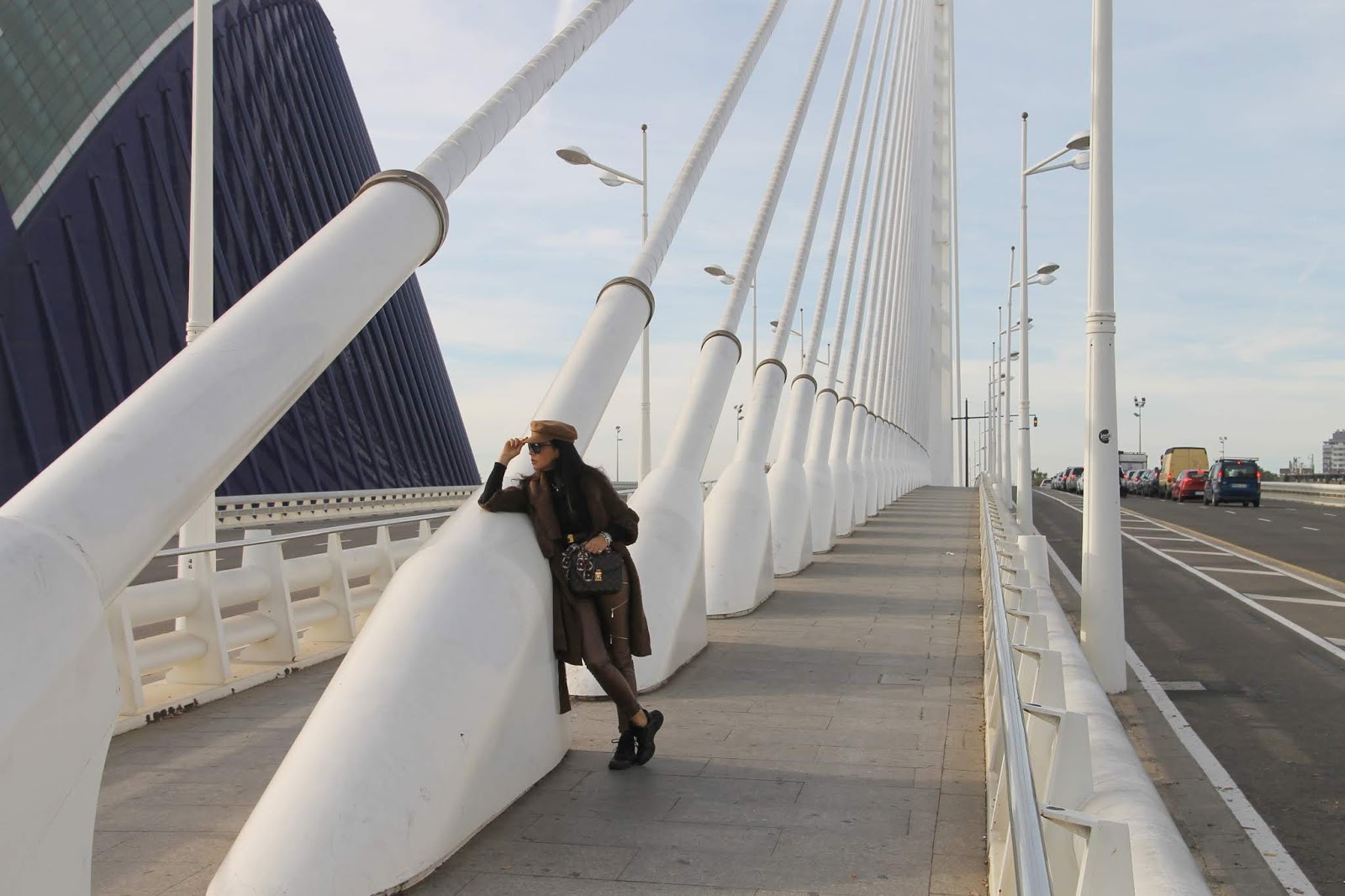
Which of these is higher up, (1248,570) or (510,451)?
(510,451)

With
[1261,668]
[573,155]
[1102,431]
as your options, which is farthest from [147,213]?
[1261,668]

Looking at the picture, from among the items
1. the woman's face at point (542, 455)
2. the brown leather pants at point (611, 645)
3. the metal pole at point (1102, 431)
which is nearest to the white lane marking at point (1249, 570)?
the metal pole at point (1102, 431)

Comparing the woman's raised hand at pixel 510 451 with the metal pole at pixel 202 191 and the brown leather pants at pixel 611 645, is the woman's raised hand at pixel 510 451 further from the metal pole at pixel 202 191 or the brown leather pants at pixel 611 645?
the metal pole at pixel 202 191

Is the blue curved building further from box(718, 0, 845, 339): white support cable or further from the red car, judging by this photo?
the red car

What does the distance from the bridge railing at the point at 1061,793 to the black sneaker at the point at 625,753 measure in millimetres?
1615

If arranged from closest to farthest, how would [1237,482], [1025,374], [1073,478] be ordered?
[1025,374]
[1237,482]
[1073,478]

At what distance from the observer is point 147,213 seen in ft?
107

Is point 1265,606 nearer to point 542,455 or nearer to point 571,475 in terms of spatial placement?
point 571,475

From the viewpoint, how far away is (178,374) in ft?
13.3

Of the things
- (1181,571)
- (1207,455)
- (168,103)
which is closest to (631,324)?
(1181,571)

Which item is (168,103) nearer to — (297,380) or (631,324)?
(631,324)

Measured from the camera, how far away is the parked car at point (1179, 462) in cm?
5763

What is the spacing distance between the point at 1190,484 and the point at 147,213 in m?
40.5

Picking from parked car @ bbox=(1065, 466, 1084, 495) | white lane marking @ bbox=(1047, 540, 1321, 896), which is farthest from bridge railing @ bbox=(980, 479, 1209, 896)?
parked car @ bbox=(1065, 466, 1084, 495)
